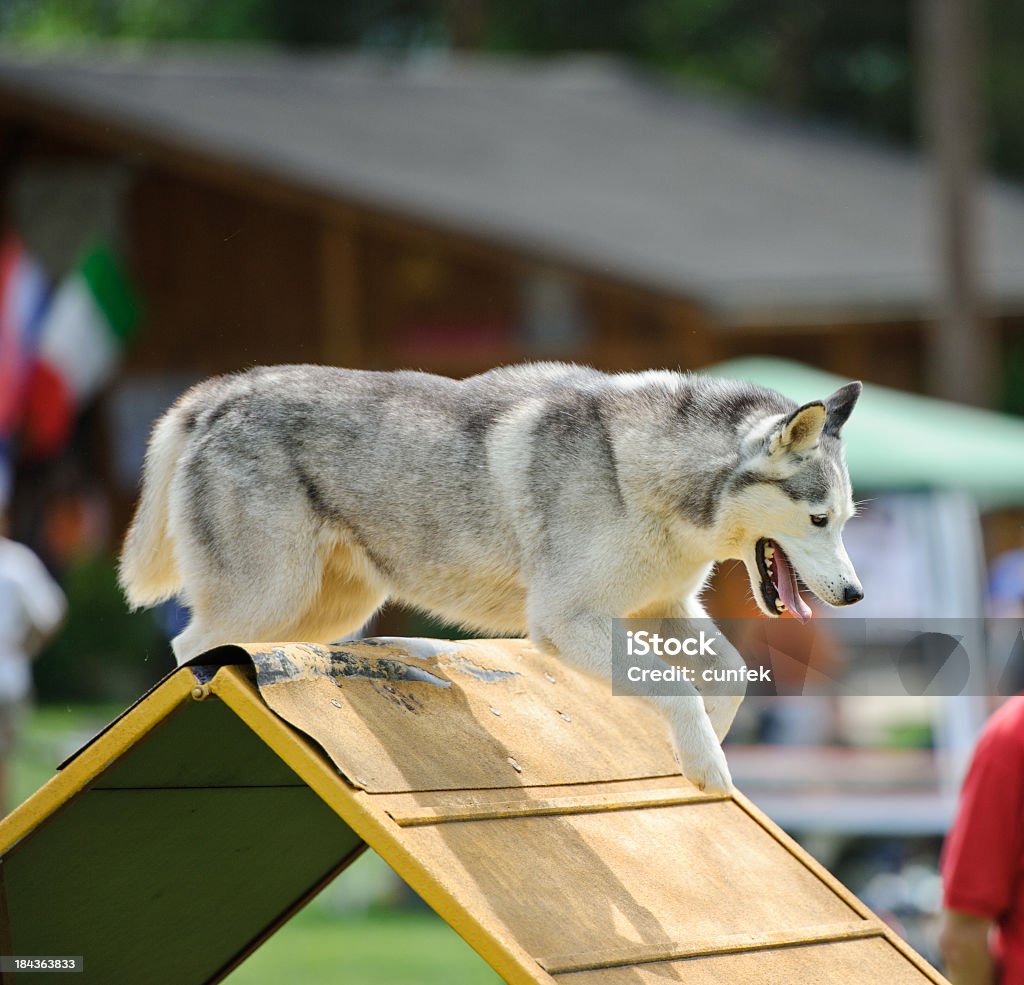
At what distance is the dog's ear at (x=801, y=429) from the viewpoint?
2.77 meters

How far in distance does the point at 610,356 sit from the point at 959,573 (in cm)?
602

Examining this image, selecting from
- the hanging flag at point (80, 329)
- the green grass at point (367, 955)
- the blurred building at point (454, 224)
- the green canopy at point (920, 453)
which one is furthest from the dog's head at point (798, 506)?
the blurred building at point (454, 224)

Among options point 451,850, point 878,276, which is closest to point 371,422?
point 451,850

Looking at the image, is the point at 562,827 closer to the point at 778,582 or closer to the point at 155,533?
the point at 778,582

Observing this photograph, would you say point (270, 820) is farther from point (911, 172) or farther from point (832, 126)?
point (832, 126)

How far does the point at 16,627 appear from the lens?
9.12 metres

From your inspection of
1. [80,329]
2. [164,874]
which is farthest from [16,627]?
[164,874]

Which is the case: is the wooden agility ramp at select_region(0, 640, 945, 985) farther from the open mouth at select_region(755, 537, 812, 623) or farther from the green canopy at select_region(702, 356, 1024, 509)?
the green canopy at select_region(702, 356, 1024, 509)

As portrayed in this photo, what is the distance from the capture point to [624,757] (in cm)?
351

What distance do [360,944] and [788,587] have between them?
689cm

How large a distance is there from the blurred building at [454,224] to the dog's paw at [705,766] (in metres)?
6.85

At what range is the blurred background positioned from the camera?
8180mm

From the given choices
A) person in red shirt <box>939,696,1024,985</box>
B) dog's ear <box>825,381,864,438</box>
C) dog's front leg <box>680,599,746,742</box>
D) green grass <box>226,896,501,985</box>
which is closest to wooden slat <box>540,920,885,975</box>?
dog's front leg <box>680,599,746,742</box>

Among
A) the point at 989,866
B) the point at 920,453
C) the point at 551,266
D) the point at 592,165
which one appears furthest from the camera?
the point at 592,165
